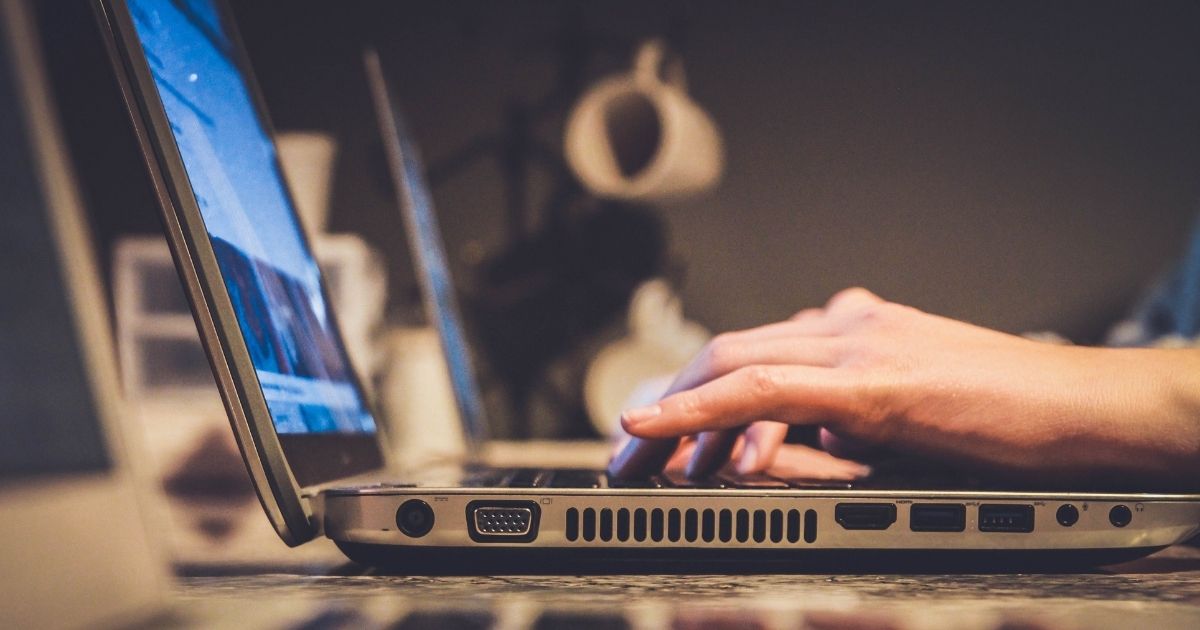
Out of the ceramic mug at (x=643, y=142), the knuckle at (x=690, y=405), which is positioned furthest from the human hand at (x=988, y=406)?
the ceramic mug at (x=643, y=142)

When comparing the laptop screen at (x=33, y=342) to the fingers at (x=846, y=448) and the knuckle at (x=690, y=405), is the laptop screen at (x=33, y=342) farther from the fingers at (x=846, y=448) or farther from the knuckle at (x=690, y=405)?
the fingers at (x=846, y=448)

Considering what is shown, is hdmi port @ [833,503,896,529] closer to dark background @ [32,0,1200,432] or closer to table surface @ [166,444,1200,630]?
table surface @ [166,444,1200,630]

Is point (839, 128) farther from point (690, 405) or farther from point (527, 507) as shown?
point (527, 507)

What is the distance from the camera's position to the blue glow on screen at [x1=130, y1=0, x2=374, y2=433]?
508 mm

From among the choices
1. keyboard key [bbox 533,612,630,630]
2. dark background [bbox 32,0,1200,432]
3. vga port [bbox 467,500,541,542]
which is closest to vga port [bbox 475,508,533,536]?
vga port [bbox 467,500,541,542]

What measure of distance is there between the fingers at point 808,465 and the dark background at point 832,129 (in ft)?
4.52

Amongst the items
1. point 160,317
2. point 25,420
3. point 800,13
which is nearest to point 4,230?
point 25,420

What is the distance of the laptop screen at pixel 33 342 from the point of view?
304 millimetres

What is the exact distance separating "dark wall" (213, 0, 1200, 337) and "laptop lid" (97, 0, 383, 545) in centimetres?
158

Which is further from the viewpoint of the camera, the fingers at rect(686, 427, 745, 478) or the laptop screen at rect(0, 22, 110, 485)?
the fingers at rect(686, 427, 745, 478)

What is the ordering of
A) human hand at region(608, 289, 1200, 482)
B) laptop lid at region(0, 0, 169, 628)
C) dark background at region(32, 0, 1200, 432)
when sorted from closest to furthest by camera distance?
laptop lid at region(0, 0, 169, 628) < human hand at region(608, 289, 1200, 482) < dark background at region(32, 0, 1200, 432)

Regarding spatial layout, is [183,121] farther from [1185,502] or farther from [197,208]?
[1185,502]

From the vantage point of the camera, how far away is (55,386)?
12.5 inches

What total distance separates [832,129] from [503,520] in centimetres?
198
